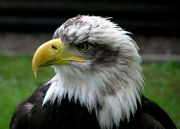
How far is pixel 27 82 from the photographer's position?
25.2 ft

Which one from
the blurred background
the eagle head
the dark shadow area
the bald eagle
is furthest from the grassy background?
the eagle head

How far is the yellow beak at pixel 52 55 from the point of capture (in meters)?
3.35

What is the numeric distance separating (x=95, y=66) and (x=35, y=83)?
172 inches

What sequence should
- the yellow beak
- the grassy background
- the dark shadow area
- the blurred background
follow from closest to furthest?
the yellow beak < the grassy background < the blurred background < the dark shadow area

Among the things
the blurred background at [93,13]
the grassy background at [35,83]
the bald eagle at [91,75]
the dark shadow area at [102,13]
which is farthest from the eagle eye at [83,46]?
the dark shadow area at [102,13]

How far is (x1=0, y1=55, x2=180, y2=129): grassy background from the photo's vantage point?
21.7 ft

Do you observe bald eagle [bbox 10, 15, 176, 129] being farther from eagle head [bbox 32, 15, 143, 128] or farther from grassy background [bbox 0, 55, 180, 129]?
grassy background [bbox 0, 55, 180, 129]

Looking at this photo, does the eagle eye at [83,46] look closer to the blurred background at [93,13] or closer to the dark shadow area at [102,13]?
the blurred background at [93,13]

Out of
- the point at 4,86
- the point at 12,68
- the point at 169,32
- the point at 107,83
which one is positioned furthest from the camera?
the point at 169,32

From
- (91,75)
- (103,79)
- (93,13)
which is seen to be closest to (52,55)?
(91,75)

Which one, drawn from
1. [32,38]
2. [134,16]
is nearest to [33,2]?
[32,38]

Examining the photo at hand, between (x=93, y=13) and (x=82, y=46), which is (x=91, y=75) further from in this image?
(x=93, y=13)

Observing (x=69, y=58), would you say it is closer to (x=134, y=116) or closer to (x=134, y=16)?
(x=134, y=116)

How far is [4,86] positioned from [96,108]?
4.36 metres
